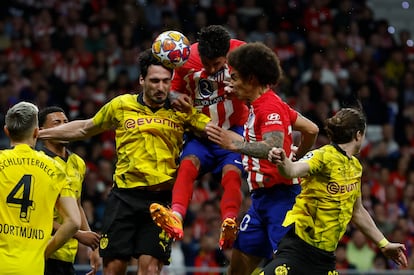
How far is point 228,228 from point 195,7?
1043 cm

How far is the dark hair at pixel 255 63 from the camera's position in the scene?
819cm

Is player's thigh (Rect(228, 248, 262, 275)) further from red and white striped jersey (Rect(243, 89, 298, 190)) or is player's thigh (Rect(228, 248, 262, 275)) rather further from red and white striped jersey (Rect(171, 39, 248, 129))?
red and white striped jersey (Rect(171, 39, 248, 129))

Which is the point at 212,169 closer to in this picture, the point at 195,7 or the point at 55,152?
the point at 55,152

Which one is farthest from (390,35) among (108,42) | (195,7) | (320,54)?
(108,42)

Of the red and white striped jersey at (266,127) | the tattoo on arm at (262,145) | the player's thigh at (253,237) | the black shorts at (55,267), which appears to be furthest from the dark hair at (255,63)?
the black shorts at (55,267)

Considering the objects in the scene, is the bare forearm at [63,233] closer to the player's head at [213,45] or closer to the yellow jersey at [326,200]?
the yellow jersey at [326,200]

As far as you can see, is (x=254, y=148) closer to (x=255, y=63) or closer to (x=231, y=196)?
(x=255, y=63)

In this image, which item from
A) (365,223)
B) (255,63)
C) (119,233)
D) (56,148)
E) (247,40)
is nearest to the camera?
(255,63)

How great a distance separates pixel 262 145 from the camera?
7.92 m

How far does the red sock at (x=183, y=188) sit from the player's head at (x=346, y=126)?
133 centimetres

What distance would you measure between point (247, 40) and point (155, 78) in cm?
955

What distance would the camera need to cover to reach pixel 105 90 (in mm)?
16234

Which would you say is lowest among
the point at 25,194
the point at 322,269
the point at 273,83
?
the point at 322,269

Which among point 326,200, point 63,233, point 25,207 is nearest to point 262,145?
point 326,200
